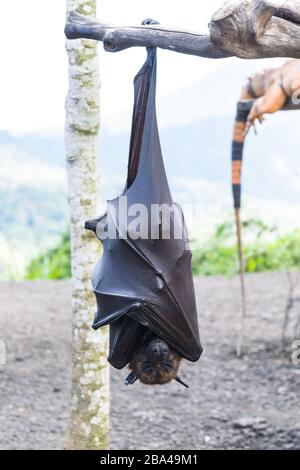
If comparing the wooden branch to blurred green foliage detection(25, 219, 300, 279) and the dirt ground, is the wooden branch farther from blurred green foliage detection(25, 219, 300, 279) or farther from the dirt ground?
blurred green foliage detection(25, 219, 300, 279)

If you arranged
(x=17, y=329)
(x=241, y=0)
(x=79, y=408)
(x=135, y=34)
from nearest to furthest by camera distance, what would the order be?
(x=241, y=0) → (x=135, y=34) → (x=79, y=408) → (x=17, y=329)

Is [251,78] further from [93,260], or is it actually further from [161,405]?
[161,405]

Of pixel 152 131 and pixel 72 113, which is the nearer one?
pixel 152 131

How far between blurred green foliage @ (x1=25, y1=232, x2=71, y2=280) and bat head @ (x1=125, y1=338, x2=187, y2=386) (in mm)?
7372

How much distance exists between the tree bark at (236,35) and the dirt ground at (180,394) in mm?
2794

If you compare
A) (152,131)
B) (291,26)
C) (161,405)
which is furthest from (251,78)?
(161,405)

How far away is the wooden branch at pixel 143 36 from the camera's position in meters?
2.15

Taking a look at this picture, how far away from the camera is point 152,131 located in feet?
8.54

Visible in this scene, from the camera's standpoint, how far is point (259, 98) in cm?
388

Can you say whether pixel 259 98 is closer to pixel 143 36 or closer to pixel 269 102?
pixel 269 102

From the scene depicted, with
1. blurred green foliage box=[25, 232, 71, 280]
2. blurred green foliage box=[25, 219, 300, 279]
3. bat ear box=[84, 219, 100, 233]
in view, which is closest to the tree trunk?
bat ear box=[84, 219, 100, 233]

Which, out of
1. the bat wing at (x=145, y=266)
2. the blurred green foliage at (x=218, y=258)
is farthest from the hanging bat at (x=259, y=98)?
the blurred green foliage at (x=218, y=258)

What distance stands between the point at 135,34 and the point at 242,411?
131 inches

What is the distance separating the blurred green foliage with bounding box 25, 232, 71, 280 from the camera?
10023 mm
